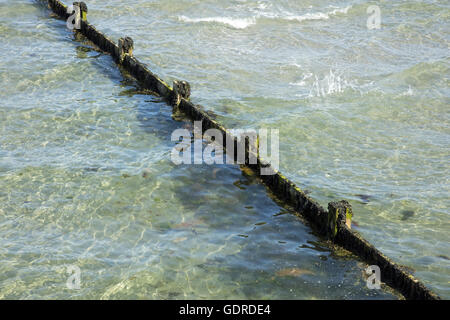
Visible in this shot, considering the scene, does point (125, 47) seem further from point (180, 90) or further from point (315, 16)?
point (315, 16)

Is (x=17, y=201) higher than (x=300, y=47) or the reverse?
the reverse

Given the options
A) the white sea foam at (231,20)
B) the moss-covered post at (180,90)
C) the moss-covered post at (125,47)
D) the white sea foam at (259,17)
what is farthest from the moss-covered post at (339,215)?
the white sea foam at (231,20)

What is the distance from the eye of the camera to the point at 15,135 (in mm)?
15938

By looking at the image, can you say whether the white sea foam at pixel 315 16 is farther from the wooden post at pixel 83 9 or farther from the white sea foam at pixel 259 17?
the wooden post at pixel 83 9

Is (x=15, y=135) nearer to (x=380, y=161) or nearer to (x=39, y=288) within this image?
(x=39, y=288)

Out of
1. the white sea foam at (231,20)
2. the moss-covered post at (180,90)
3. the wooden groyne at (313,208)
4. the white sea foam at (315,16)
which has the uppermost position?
the white sea foam at (315,16)

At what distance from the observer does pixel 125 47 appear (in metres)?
20.8

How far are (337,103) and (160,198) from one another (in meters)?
8.89

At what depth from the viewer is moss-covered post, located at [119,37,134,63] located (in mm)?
20516

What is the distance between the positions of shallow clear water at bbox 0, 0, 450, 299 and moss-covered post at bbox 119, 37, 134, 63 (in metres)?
0.70

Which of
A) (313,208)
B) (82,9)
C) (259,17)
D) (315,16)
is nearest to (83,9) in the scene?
(82,9)

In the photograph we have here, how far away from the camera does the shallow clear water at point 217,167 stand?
35.4 ft

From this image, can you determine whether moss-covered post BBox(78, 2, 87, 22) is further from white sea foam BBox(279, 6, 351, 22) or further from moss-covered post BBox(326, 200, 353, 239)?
moss-covered post BBox(326, 200, 353, 239)
